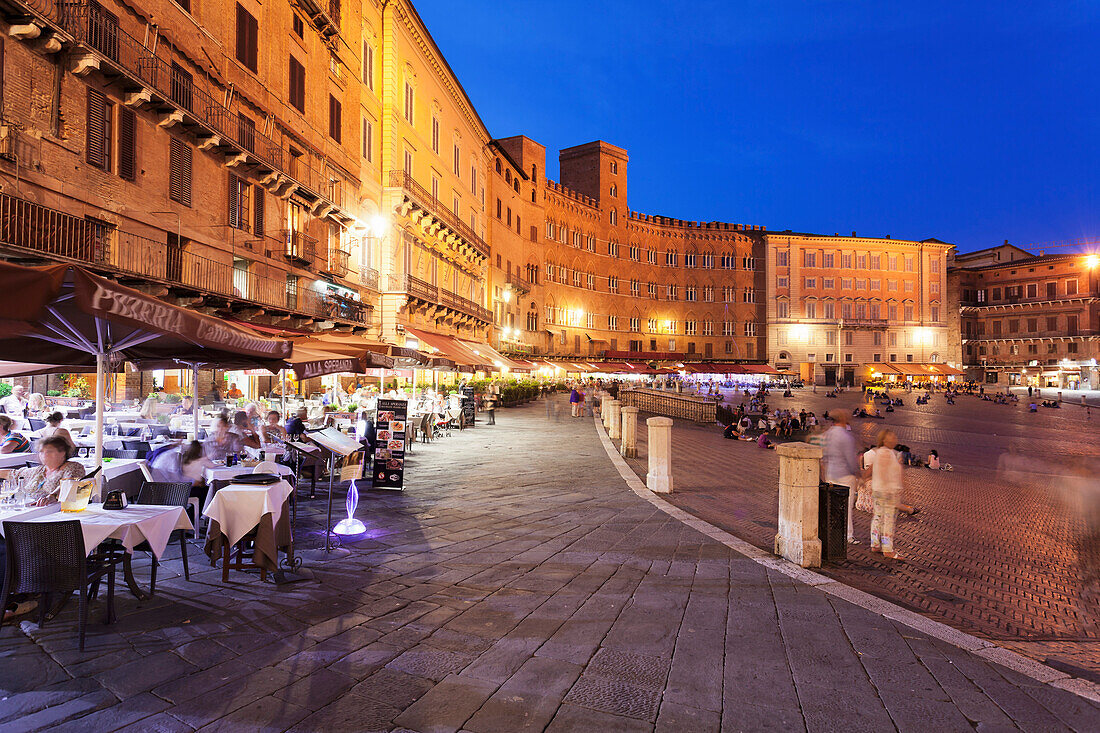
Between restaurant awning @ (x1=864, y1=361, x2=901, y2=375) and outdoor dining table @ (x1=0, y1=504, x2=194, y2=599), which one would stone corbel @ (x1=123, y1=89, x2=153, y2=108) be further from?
restaurant awning @ (x1=864, y1=361, x2=901, y2=375)

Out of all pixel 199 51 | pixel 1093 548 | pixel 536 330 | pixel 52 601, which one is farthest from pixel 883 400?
pixel 52 601

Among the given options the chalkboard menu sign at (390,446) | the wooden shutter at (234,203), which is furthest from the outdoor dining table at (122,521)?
the wooden shutter at (234,203)

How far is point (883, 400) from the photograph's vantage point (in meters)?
44.0

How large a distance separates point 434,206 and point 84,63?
63.7ft

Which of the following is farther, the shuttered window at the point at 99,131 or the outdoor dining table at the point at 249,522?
the shuttered window at the point at 99,131

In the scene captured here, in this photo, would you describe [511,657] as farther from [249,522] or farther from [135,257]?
[135,257]

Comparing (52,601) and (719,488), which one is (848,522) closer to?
(719,488)

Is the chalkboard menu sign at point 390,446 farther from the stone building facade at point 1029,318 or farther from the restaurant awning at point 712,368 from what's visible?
the stone building facade at point 1029,318

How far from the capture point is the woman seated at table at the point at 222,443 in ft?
23.2

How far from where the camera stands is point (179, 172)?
18.1m

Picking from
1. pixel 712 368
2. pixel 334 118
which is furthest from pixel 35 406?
pixel 712 368

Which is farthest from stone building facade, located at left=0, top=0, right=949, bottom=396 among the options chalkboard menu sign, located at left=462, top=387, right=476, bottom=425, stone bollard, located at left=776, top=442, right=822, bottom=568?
stone bollard, located at left=776, top=442, right=822, bottom=568

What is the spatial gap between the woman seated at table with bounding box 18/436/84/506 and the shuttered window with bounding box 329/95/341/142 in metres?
23.2

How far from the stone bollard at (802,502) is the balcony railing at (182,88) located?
1664cm
